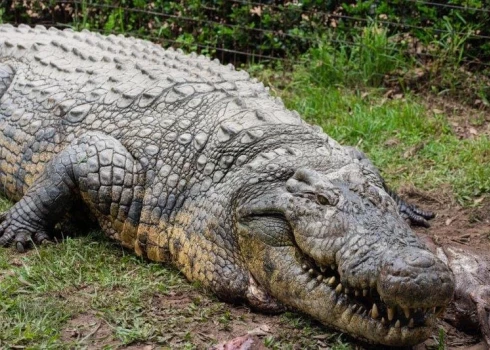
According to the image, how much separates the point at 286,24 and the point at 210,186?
4415 millimetres

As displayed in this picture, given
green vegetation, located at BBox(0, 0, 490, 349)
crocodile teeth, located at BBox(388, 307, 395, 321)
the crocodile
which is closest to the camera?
crocodile teeth, located at BBox(388, 307, 395, 321)

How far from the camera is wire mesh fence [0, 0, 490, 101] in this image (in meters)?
8.03

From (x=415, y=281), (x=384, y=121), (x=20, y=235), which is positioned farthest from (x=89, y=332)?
(x=384, y=121)

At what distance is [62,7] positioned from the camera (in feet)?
31.1

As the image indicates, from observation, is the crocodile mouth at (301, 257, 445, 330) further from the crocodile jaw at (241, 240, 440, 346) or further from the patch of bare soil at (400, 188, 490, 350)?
the patch of bare soil at (400, 188, 490, 350)

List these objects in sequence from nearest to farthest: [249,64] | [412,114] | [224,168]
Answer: [224,168] → [412,114] → [249,64]

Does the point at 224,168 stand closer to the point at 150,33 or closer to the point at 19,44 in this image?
the point at 19,44

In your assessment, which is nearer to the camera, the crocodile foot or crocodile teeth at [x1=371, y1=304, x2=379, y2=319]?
crocodile teeth at [x1=371, y1=304, x2=379, y2=319]

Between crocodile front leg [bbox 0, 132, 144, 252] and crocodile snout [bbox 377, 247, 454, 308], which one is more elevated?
crocodile snout [bbox 377, 247, 454, 308]

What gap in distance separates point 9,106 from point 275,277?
287cm

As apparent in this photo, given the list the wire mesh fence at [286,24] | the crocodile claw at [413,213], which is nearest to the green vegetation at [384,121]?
the wire mesh fence at [286,24]

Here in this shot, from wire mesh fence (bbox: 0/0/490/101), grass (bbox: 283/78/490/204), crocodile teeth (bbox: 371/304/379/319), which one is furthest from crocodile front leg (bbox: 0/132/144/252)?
wire mesh fence (bbox: 0/0/490/101)

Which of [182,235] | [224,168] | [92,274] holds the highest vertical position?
[224,168]

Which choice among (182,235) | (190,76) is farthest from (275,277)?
(190,76)
